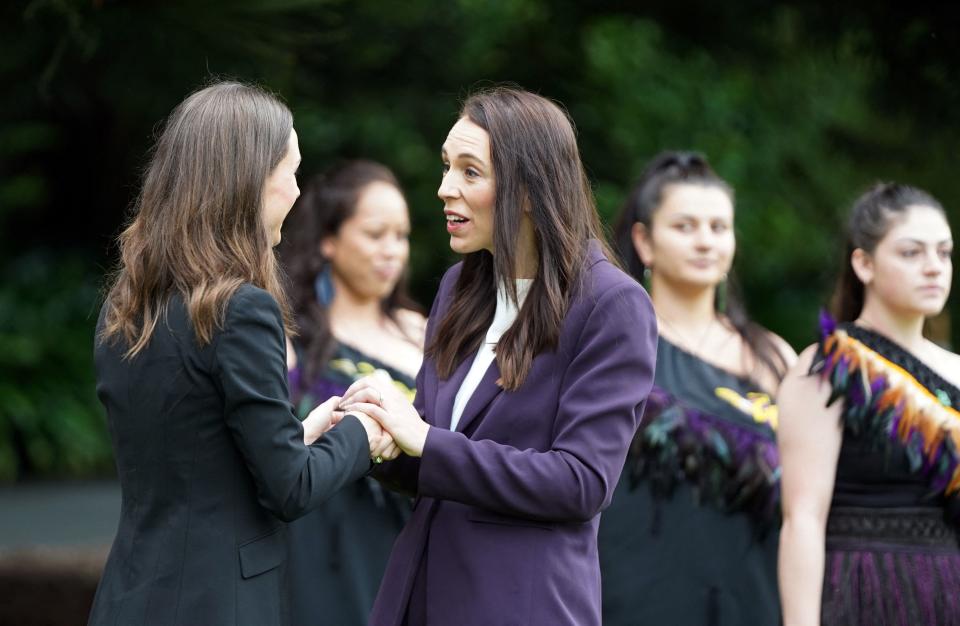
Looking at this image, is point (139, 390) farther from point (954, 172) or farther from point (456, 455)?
point (954, 172)

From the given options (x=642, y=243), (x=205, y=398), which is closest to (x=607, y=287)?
(x=205, y=398)

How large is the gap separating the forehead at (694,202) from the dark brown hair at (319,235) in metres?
0.99

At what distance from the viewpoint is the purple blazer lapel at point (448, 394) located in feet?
8.65

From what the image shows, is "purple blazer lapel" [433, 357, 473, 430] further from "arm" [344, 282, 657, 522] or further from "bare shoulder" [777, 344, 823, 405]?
"bare shoulder" [777, 344, 823, 405]

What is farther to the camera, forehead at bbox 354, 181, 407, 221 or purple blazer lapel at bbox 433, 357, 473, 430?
forehead at bbox 354, 181, 407, 221

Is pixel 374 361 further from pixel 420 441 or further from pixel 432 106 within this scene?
pixel 432 106

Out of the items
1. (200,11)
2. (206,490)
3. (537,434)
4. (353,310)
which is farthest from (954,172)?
(206,490)

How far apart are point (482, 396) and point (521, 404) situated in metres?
0.09

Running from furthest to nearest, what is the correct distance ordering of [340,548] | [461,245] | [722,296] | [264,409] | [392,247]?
[392,247] < [722,296] < [340,548] < [461,245] < [264,409]

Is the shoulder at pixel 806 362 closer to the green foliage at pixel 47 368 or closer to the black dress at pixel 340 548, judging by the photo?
the black dress at pixel 340 548

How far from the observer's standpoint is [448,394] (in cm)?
265

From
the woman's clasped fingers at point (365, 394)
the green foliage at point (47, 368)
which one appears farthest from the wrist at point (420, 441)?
the green foliage at point (47, 368)

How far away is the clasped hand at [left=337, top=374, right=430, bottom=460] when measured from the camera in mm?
2488

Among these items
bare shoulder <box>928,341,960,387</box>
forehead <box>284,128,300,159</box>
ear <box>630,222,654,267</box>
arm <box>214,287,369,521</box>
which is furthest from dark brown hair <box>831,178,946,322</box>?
arm <box>214,287,369,521</box>
